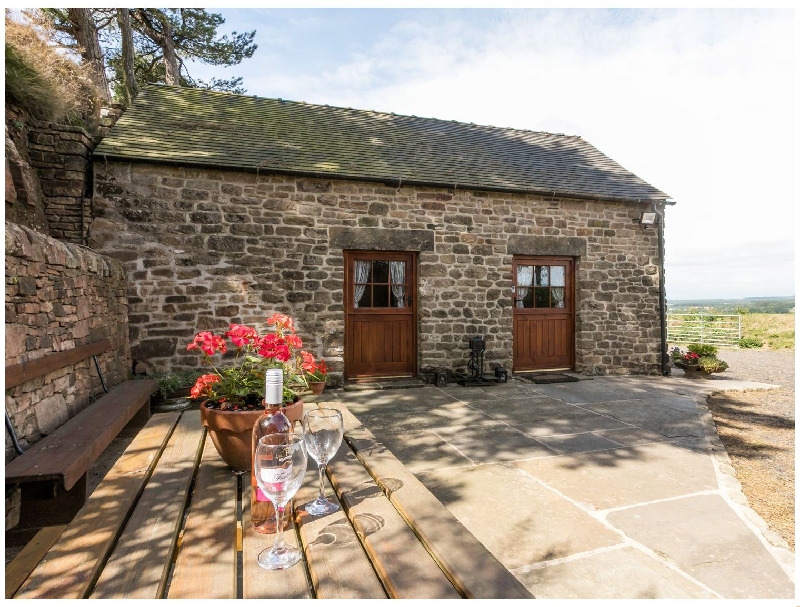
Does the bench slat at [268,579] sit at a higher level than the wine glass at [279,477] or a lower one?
lower

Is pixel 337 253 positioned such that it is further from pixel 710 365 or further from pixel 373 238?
pixel 710 365

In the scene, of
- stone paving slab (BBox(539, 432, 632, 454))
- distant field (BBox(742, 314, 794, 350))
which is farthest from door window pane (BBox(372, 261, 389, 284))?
distant field (BBox(742, 314, 794, 350))

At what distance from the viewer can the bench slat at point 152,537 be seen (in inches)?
42.4

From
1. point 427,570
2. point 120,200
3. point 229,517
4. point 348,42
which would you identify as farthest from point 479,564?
point 120,200

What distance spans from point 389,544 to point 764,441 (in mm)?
5136

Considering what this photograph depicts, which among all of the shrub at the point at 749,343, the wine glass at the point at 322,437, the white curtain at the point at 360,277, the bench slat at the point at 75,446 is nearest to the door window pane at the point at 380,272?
the white curtain at the point at 360,277

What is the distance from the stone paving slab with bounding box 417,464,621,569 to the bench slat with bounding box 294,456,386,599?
1.43m

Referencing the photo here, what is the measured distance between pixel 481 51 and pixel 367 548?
221 inches

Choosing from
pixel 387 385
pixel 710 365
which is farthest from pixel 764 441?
pixel 387 385

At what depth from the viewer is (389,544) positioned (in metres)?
1.25

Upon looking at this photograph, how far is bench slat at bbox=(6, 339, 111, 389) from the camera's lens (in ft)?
8.95

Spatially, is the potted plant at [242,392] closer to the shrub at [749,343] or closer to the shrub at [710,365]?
the shrub at [710,365]

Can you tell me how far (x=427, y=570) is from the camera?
1.15 m

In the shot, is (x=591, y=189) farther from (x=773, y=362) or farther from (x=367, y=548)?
(x=367, y=548)
